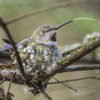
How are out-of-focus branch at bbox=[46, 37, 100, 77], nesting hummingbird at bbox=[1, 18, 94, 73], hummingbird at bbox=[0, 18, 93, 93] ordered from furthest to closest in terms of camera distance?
nesting hummingbird at bbox=[1, 18, 94, 73], hummingbird at bbox=[0, 18, 93, 93], out-of-focus branch at bbox=[46, 37, 100, 77]

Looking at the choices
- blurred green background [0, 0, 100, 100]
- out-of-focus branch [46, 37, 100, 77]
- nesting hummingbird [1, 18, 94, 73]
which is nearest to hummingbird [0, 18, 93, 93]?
nesting hummingbird [1, 18, 94, 73]

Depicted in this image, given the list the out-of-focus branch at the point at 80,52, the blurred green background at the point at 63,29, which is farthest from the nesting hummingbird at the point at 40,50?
the blurred green background at the point at 63,29

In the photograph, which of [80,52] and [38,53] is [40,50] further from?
[80,52]

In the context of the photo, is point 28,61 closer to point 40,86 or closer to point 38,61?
point 38,61

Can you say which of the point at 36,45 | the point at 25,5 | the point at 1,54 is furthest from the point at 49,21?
the point at 36,45

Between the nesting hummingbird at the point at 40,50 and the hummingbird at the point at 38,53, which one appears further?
the nesting hummingbird at the point at 40,50

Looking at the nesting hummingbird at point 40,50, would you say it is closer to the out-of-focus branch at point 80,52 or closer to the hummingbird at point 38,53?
the hummingbird at point 38,53

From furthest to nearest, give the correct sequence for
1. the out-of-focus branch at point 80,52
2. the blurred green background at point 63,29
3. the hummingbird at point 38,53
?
the blurred green background at point 63,29, the hummingbird at point 38,53, the out-of-focus branch at point 80,52

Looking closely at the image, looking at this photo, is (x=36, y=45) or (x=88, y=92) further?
(x=88, y=92)

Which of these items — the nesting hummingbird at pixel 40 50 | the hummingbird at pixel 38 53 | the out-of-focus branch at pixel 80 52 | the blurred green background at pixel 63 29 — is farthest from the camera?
the blurred green background at pixel 63 29

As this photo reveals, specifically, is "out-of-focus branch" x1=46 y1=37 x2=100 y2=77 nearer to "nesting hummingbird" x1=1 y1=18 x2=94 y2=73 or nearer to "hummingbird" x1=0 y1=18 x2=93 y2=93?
"hummingbird" x1=0 y1=18 x2=93 y2=93

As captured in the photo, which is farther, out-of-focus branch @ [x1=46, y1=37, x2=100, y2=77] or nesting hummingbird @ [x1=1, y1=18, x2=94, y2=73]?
nesting hummingbird @ [x1=1, y1=18, x2=94, y2=73]
